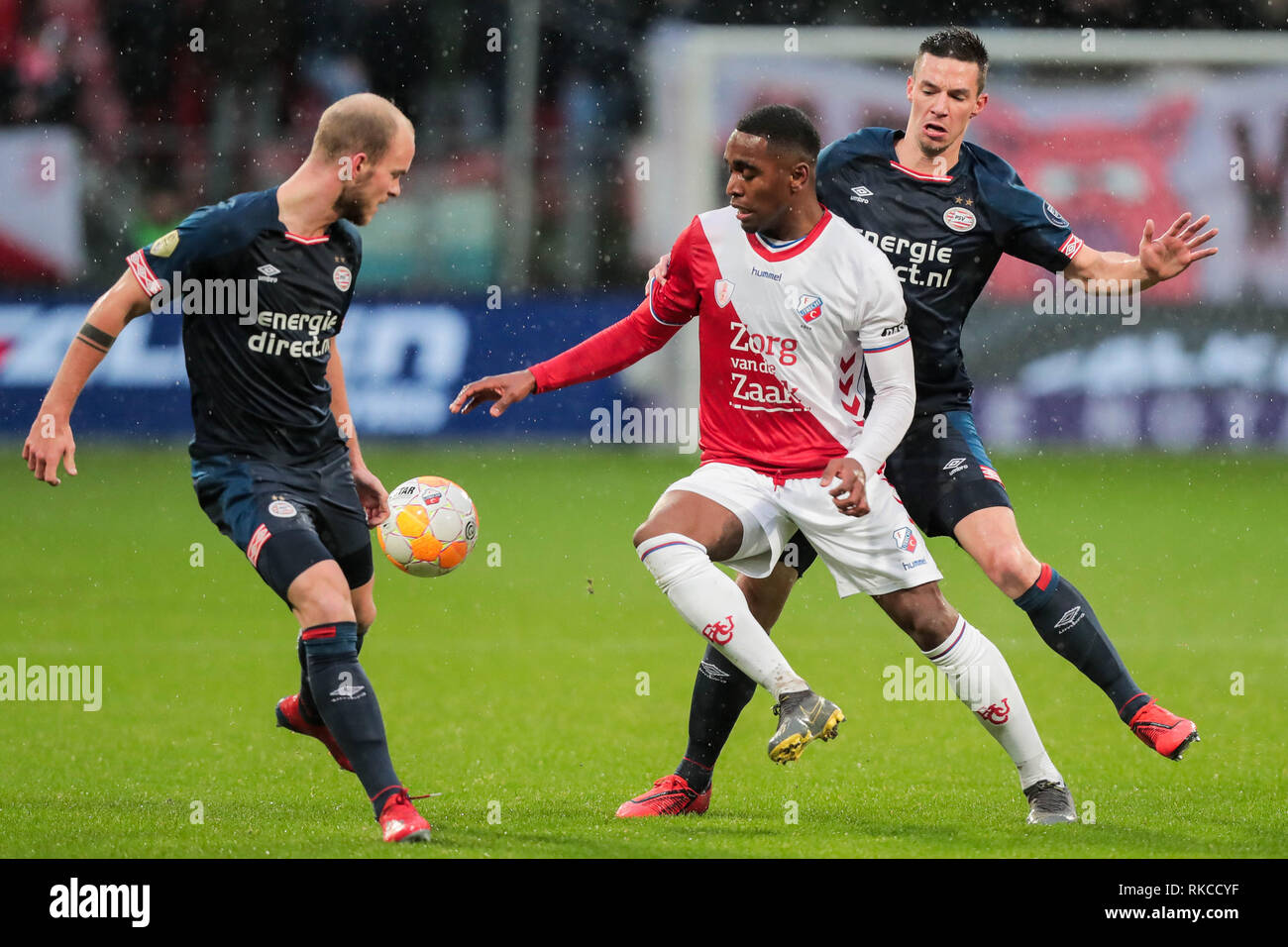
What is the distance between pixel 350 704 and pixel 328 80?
15.9 meters

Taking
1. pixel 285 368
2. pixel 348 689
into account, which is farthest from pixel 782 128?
pixel 348 689

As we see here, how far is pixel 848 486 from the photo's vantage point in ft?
16.0

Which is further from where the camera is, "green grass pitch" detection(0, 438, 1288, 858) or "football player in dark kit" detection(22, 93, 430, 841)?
"green grass pitch" detection(0, 438, 1288, 858)

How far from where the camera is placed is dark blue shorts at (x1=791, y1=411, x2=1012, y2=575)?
5.54 metres

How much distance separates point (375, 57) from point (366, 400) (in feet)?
18.3

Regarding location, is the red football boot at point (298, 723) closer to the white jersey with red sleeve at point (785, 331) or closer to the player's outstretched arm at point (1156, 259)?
the white jersey with red sleeve at point (785, 331)

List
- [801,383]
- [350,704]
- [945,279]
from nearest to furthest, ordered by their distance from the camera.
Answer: [350,704]
[801,383]
[945,279]

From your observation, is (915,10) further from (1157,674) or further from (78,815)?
(78,815)

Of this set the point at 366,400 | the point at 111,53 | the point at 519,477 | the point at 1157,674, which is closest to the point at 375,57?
the point at 111,53

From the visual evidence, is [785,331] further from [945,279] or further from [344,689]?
[344,689]

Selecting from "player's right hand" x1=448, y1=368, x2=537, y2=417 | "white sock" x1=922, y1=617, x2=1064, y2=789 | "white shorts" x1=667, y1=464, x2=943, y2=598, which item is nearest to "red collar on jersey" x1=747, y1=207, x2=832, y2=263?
"white shorts" x1=667, y1=464, x2=943, y2=598

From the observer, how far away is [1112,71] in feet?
57.3

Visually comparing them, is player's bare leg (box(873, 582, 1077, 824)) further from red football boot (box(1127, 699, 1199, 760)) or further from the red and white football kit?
red football boot (box(1127, 699, 1199, 760))

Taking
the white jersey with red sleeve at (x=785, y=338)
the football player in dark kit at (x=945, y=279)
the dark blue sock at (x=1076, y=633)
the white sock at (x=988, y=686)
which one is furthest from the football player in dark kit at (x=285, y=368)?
the dark blue sock at (x=1076, y=633)
